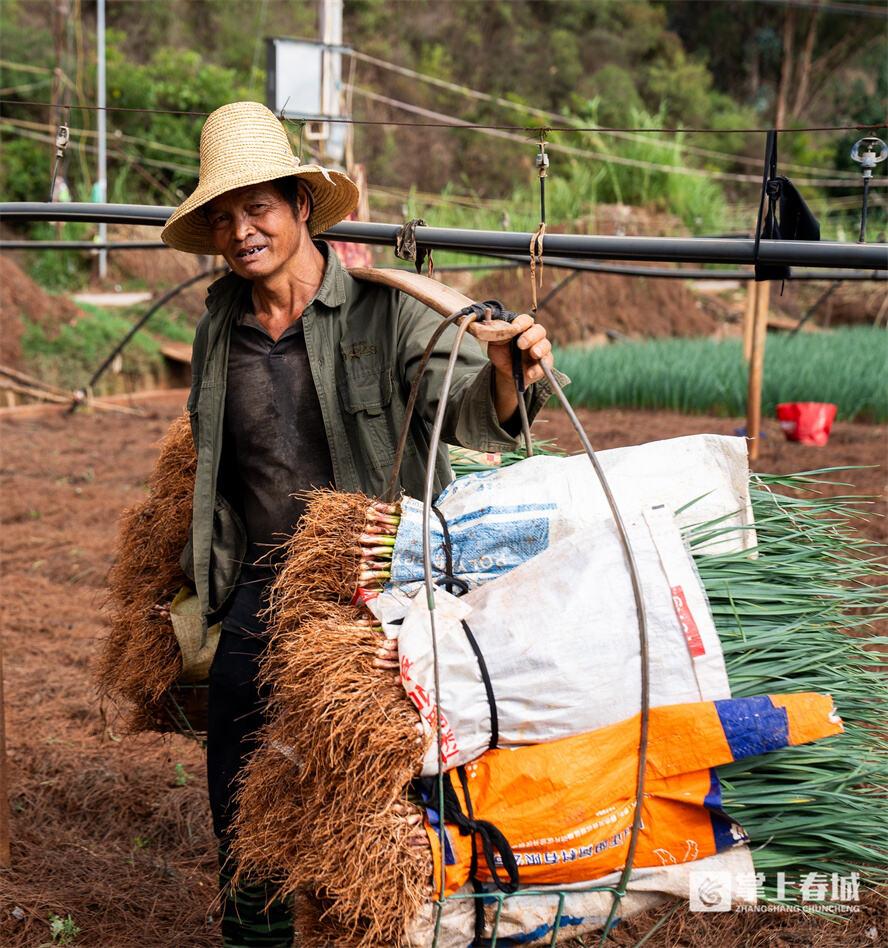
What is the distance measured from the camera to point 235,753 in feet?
7.58

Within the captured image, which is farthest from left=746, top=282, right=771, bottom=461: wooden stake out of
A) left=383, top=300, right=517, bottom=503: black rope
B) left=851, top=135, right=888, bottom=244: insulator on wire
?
left=383, top=300, right=517, bottom=503: black rope

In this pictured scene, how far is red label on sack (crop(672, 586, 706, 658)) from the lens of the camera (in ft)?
5.08

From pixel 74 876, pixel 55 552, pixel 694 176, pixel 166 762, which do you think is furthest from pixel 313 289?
pixel 694 176

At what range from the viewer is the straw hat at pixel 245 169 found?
213 cm

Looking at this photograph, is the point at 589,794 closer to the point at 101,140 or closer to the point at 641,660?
the point at 641,660

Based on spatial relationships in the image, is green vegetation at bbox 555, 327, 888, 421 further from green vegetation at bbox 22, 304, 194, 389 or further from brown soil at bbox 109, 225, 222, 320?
brown soil at bbox 109, 225, 222, 320

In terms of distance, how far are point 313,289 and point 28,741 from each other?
7.30 feet

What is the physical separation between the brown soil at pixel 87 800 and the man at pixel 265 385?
1.95 ft

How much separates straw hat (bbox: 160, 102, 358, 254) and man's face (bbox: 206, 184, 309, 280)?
0.05 m

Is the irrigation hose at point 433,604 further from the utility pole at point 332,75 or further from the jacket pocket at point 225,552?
the utility pole at point 332,75

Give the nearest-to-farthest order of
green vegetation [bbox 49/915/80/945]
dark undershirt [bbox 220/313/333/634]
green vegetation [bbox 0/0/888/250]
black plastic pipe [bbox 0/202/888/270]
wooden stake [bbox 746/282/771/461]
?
black plastic pipe [bbox 0/202/888/270] → dark undershirt [bbox 220/313/333/634] → green vegetation [bbox 49/915/80/945] → wooden stake [bbox 746/282/771/461] → green vegetation [bbox 0/0/888/250]

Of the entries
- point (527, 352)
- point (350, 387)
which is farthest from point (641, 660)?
point (350, 387)

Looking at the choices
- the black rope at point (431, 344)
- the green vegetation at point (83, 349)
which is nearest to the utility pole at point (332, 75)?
the green vegetation at point (83, 349)

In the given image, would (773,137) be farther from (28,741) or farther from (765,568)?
(28,741)
